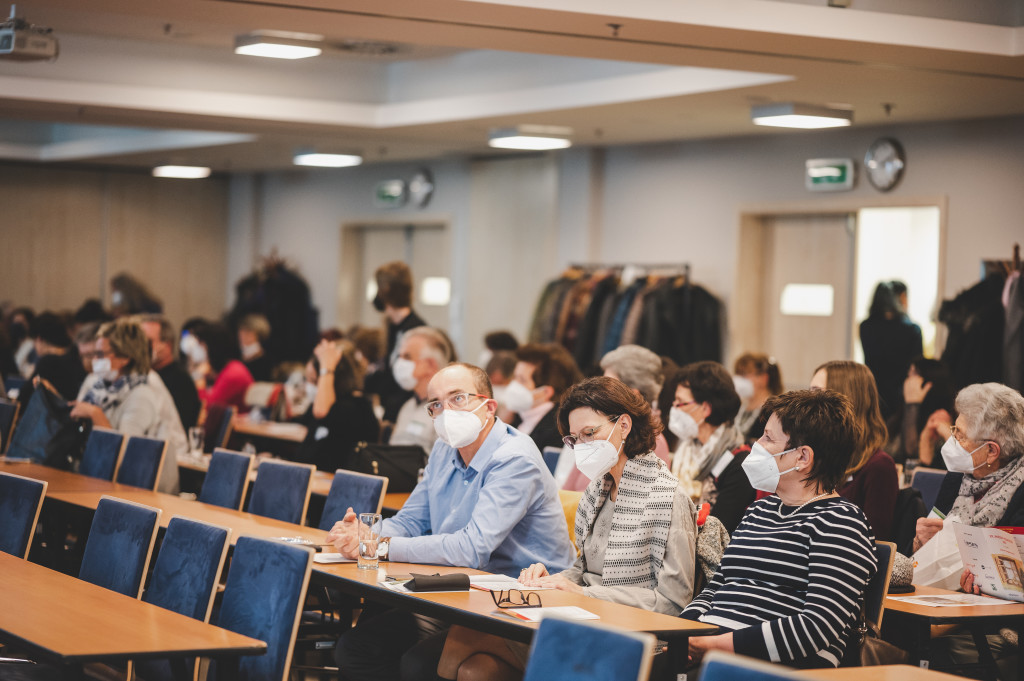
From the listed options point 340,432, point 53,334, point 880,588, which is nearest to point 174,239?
point 53,334

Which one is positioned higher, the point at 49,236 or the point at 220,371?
the point at 49,236

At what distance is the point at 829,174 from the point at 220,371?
542cm

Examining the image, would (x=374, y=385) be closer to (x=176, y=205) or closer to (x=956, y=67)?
(x=956, y=67)

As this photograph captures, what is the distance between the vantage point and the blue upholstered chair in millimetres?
3582

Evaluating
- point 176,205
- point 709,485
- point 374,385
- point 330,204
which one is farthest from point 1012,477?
point 176,205

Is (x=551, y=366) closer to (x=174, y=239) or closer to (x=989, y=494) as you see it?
(x=989, y=494)

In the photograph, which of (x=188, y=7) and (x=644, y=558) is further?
(x=188, y=7)

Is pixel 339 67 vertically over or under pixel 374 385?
over

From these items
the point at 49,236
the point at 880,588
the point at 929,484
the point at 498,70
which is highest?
the point at 498,70

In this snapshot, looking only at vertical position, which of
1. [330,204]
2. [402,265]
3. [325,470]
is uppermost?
[330,204]

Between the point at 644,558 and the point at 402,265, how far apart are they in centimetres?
474

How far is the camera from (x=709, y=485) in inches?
197

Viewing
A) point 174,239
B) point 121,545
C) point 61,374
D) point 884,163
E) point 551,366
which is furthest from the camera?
point 174,239

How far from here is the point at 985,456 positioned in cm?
464
